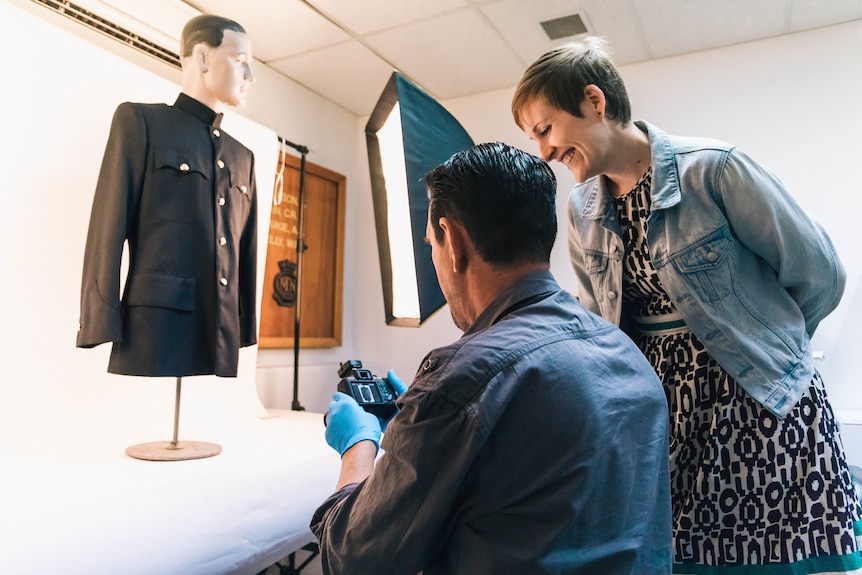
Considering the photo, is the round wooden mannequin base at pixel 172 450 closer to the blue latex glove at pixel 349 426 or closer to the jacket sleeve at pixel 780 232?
the blue latex glove at pixel 349 426

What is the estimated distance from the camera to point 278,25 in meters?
2.71

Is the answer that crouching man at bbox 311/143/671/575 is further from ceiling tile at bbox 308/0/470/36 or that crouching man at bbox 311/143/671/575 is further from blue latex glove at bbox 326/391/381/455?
ceiling tile at bbox 308/0/470/36

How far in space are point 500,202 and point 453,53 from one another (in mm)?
2480

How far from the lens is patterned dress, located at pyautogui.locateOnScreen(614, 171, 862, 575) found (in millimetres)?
943

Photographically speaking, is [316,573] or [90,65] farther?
[316,573]

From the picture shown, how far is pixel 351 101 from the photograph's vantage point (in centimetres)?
356

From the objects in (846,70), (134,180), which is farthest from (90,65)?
(846,70)

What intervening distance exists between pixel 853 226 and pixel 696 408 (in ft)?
6.79

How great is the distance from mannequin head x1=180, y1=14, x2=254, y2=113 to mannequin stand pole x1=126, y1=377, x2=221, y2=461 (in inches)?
34.6

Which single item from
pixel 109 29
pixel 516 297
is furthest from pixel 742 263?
pixel 109 29

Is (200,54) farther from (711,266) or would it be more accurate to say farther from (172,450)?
(711,266)

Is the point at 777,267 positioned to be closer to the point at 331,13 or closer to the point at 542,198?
the point at 542,198

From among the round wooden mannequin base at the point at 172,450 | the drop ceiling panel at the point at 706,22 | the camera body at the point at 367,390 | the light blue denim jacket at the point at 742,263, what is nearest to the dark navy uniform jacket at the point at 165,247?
the round wooden mannequin base at the point at 172,450

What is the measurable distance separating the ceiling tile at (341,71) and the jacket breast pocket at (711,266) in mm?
2331
